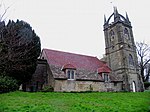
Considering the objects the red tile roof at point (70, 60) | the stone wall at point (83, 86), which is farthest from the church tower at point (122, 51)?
the red tile roof at point (70, 60)

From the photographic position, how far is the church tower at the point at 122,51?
35691 mm

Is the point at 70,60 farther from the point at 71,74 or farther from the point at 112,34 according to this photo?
the point at 112,34

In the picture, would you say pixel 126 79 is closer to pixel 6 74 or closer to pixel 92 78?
pixel 92 78

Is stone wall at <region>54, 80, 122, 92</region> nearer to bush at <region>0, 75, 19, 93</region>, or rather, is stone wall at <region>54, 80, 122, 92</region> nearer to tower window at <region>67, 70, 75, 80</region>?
tower window at <region>67, 70, 75, 80</region>

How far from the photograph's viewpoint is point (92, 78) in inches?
1187

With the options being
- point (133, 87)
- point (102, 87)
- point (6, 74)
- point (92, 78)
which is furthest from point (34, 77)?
point (133, 87)

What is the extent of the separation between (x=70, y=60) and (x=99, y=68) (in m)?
5.55

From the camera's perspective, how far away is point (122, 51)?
36906 mm

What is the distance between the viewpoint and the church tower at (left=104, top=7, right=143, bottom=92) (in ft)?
117

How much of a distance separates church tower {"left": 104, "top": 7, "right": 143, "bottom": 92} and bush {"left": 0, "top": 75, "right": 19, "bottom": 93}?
64.7ft

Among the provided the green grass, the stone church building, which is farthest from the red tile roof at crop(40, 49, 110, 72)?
the green grass

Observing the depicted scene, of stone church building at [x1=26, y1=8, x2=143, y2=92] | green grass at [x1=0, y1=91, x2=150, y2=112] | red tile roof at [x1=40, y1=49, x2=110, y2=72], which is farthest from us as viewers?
red tile roof at [x1=40, y1=49, x2=110, y2=72]

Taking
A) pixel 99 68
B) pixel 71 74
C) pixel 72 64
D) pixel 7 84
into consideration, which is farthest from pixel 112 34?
pixel 7 84

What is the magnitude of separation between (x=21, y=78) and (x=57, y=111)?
14.1m
